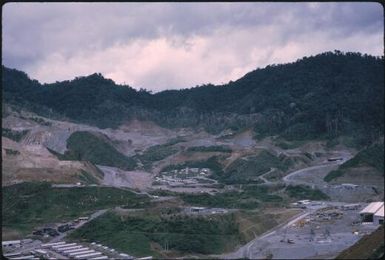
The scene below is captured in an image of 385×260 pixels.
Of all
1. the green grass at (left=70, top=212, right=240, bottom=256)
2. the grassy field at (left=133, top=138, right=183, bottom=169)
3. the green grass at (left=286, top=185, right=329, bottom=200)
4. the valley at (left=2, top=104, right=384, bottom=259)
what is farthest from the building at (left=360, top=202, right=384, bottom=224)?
the grassy field at (left=133, top=138, right=183, bottom=169)

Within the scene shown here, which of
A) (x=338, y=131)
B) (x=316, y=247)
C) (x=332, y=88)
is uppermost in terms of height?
(x=332, y=88)

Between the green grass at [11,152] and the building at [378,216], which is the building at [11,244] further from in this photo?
the building at [378,216]

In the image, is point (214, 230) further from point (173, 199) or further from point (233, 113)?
point (233, 113)

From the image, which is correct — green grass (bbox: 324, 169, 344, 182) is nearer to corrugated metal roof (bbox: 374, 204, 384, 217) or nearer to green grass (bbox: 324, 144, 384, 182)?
green grass (bbox: 324, 144, 384, 182)

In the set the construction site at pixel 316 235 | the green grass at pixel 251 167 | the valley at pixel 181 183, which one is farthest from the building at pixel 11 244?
the green grass at pixel 251 167

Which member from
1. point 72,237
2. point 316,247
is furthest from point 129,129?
point 316,247

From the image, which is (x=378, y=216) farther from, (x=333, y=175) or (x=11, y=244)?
(x=11, y=244)

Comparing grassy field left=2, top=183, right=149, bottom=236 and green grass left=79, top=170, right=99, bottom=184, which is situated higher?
green grass left=79, top=170, right=99, bottom=184

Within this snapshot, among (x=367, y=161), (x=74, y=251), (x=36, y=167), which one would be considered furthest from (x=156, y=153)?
(x=74, y=251)
